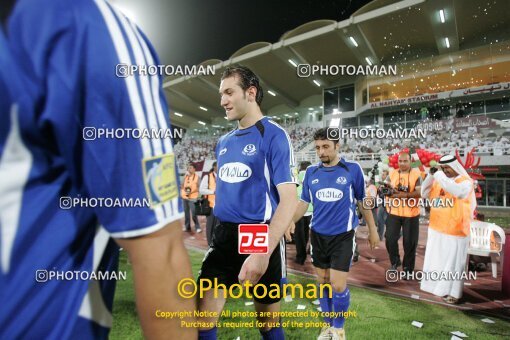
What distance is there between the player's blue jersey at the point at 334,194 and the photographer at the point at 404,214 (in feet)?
0.84

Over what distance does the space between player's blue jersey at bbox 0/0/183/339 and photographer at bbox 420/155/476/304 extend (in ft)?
5.41

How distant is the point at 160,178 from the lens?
15.2 inches

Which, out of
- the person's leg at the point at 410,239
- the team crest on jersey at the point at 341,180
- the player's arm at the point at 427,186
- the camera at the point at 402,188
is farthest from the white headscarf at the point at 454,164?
the person's leg at the point at 410,239

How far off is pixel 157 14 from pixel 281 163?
817mm

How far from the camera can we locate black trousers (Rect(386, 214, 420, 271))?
9.25ft

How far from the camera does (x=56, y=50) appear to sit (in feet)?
0.96

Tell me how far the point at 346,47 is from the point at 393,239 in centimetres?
226

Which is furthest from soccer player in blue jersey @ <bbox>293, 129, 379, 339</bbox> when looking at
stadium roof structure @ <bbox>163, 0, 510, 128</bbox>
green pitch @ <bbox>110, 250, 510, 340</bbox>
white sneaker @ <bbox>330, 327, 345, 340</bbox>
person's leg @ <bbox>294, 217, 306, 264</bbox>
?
person's leg @ <bbox>294, 217, 306, 264</bbox>

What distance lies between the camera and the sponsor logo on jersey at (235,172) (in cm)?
134

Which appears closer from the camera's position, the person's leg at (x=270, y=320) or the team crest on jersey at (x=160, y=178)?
the team crest on jersey at (x=160, y=178)

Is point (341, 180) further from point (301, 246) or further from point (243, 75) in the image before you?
point (301, 246)

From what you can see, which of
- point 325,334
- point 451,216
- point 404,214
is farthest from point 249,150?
point 404,214

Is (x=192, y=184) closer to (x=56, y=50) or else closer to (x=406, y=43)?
(x=406, y=43)
